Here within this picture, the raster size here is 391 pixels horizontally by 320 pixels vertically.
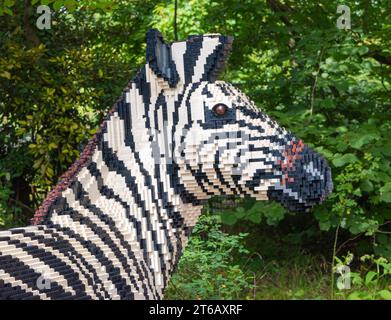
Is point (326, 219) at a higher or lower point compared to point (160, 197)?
lower

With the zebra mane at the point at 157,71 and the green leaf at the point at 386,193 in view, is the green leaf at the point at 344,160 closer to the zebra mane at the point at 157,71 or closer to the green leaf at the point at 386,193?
the green leaf at the point at 386,193

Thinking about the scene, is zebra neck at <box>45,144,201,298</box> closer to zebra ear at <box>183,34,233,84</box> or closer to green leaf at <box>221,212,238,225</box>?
zebra ear at <box>183,34,233,84</box>

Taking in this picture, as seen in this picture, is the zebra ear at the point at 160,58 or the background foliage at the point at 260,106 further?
the background foliage at the point at 260,106

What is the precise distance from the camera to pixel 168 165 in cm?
216

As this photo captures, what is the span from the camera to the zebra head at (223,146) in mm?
→ 2143

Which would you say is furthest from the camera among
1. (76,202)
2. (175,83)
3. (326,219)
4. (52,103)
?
(52,103)

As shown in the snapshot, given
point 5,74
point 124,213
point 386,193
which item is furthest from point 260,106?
point 124,213

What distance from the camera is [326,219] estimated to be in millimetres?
4602

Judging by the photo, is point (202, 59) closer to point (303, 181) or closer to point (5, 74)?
point (303, 181)

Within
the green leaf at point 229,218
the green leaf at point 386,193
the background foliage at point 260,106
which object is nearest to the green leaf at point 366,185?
the background foliage at point 260,106

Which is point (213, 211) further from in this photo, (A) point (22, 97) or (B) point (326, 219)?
(A) point (22, 97)

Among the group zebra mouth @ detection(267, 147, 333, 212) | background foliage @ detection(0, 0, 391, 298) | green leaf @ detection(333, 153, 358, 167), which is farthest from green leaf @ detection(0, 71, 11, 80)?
zebra mouth @ detection(267, 147, 333, 212)
